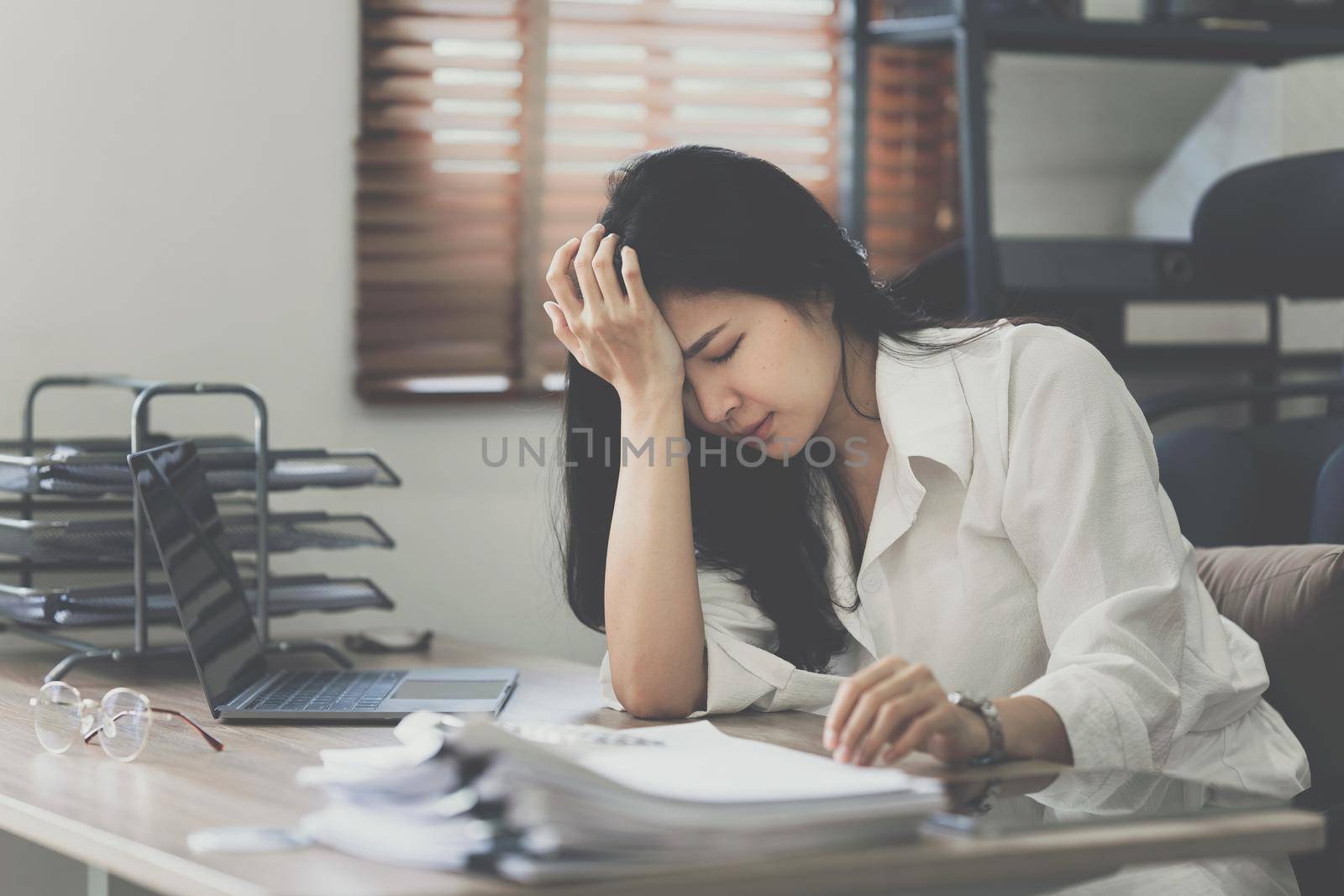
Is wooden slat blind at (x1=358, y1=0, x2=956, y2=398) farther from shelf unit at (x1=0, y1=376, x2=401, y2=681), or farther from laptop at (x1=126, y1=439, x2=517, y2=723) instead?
laptop at (x1=126, y1=439, x2=517, y2=723)

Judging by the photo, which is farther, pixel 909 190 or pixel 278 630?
pixel 909 190

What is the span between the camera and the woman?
1104 mm

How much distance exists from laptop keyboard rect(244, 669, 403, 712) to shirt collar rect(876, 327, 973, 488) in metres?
0.51

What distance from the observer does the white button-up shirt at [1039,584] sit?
3.36 feet

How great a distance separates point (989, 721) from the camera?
3.03 ft

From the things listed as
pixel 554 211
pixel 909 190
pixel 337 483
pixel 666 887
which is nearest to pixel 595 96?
pixel 554 211

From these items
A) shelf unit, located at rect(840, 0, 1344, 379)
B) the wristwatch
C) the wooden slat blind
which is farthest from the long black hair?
shelf unit, located at rect(840, 0, 1344, 379)

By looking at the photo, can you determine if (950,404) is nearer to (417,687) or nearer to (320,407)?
(417,687)

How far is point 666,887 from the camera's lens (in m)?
0.66

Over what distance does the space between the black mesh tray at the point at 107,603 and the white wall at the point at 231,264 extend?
0.29m

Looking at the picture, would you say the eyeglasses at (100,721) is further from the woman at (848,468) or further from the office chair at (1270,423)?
the office chair at (1270,423)

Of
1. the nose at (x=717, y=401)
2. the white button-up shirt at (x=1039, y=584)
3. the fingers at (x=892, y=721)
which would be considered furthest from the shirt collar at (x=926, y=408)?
the fingers at (x=892, y=721)

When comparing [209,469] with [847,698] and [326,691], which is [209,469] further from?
[847,698]

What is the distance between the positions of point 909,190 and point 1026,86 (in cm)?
36
